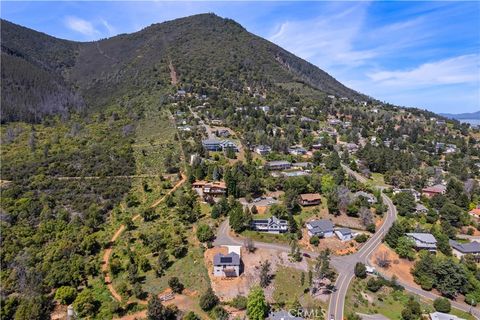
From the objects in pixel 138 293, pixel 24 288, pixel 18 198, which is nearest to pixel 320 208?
pixel 138 293

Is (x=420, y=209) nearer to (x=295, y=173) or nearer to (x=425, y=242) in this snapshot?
(x=425, y=242)

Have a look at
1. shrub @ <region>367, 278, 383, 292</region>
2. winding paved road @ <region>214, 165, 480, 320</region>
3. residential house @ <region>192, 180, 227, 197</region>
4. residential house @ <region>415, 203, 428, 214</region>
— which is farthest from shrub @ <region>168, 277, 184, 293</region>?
residential house @ <region>415, 203, 428, 214</region>

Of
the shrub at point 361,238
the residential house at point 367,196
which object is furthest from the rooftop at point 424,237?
the residential house at point 367,196

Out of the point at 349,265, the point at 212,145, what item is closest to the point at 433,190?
the point at 349,265

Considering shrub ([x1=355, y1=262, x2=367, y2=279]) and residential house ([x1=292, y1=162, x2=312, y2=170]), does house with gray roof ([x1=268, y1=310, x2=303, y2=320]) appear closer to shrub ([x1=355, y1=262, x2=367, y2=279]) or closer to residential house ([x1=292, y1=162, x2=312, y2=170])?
shrub ([x1=355, y1=262, x2=367, y2=279])

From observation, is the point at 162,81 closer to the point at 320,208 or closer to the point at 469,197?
the point at 320,208

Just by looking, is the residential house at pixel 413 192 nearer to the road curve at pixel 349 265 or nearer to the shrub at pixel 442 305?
the road curve at pixel 349 265
